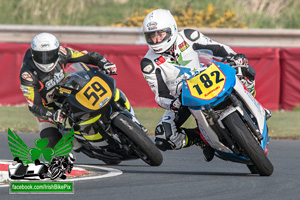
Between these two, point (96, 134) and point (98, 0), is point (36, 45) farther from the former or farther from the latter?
point (98, 0)

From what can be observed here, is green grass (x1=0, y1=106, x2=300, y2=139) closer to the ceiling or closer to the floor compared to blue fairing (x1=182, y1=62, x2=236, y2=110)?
closer to the floor

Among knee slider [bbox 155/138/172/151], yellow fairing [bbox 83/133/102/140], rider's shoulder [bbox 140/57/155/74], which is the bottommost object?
knee slider [bbox 155/138/172/151]

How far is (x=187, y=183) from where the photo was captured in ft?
21.7

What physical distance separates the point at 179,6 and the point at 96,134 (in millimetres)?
15553

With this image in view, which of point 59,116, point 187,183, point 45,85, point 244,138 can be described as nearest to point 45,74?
point 45,85

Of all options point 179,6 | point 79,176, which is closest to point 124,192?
point 79,176

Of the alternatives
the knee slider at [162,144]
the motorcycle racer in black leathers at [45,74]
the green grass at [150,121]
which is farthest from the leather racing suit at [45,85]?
the green grass at [150,121]

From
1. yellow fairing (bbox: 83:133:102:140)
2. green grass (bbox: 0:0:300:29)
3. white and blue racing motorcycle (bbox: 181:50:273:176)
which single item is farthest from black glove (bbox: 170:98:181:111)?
green grass (bbox: 0:0:300:29)

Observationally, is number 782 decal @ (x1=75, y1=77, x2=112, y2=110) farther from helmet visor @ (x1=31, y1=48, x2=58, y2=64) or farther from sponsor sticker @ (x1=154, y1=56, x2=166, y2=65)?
sponsor sticker @ (x1=154, y1=56, x2=166, y2=65)

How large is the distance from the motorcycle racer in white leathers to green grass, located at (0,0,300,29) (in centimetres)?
1497

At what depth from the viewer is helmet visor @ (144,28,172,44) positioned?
7.79 meters

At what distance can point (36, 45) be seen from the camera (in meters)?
7.69

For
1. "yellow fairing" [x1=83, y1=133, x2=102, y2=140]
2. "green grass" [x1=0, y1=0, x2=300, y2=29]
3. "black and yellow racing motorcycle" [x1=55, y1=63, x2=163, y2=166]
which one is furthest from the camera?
"green grass" [x1=0, y1=0, x2=300, y2=29]

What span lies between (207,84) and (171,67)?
1.13m
